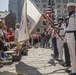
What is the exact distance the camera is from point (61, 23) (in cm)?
1032

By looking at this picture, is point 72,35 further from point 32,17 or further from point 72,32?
point 32,17

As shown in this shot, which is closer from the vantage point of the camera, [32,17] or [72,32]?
[72,32]

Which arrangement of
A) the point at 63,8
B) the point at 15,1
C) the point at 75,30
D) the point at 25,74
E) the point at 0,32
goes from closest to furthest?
the point at 75,30 → the point at 25,74 → the point at 0,32 → the point at 63,8 → the point at 15,1

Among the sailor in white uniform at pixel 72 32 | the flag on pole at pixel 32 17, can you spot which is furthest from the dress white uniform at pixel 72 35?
the flag on pole at pixel 32 17

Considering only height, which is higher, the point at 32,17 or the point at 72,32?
the point at 32,17

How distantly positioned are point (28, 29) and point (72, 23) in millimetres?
2509

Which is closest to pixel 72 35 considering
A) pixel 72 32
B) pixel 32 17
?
pixel 72 32

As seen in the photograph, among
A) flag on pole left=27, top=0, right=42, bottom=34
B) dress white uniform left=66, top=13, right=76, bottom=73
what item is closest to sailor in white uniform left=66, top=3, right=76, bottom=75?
dress white uniform left=66, top=13, right=76, bottom=73

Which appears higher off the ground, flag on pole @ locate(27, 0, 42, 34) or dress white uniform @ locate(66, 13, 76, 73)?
flag on pole @ locate(27, 0, 42, 34)

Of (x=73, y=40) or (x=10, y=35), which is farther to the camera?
(x=10, y=35)

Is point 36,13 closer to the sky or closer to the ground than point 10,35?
closer to the sky

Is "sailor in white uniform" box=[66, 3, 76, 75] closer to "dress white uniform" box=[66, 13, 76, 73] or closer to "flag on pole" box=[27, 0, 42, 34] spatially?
"dress white uniform" box=[66, 13, 76, 73]

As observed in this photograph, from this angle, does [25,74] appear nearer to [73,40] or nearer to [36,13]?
[73,40]

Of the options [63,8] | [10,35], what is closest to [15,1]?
[63,8]
